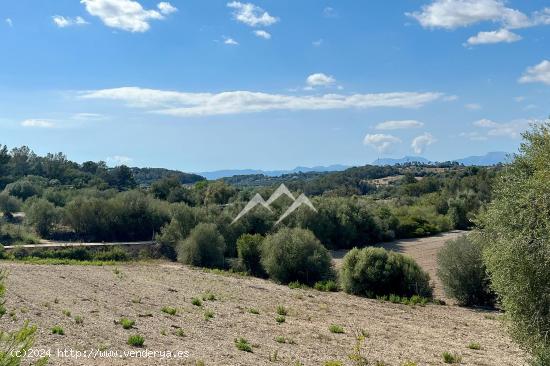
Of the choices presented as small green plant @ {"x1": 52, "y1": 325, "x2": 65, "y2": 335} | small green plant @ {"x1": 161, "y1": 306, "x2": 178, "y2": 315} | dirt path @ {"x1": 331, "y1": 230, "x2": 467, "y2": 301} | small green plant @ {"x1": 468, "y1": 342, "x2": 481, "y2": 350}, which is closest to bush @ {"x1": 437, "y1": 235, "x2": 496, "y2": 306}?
small green plant @ {"x1": 468, "y1": 342, "x2": 481, "y2": 350}

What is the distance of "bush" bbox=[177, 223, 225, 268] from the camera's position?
39.3 metres

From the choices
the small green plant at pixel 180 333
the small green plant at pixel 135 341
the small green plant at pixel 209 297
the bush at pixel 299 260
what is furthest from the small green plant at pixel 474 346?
the bush at pixel 299 260

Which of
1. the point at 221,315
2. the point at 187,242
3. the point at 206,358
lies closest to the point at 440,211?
the point at 187,242

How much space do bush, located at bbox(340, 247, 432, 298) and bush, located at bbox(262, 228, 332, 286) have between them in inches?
152

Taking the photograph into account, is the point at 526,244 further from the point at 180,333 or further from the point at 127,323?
the point at 127,323

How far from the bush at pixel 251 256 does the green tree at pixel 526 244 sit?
23.9 meters

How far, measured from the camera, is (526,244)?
40.5 ft

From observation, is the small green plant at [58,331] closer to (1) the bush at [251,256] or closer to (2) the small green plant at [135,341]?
(2) the small green plant at [135,341]

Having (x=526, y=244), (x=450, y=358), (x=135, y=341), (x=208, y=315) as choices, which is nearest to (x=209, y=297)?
(x=208, y=315)

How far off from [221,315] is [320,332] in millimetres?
3987

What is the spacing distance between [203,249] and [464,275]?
66.9ft

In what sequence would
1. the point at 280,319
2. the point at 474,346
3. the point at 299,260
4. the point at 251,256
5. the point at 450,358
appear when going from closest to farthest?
the point at 450,358, the point at 474,346, the point at 280,319, the point at 299,260, the point at 251,256

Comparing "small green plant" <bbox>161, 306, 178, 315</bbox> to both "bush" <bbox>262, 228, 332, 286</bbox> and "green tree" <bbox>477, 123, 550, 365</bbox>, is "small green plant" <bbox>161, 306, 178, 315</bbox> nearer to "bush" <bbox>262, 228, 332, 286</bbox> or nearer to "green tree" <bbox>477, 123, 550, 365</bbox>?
"green tree" <bbox>477, 123, 550, 365</bbox>

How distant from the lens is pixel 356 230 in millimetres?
56031
